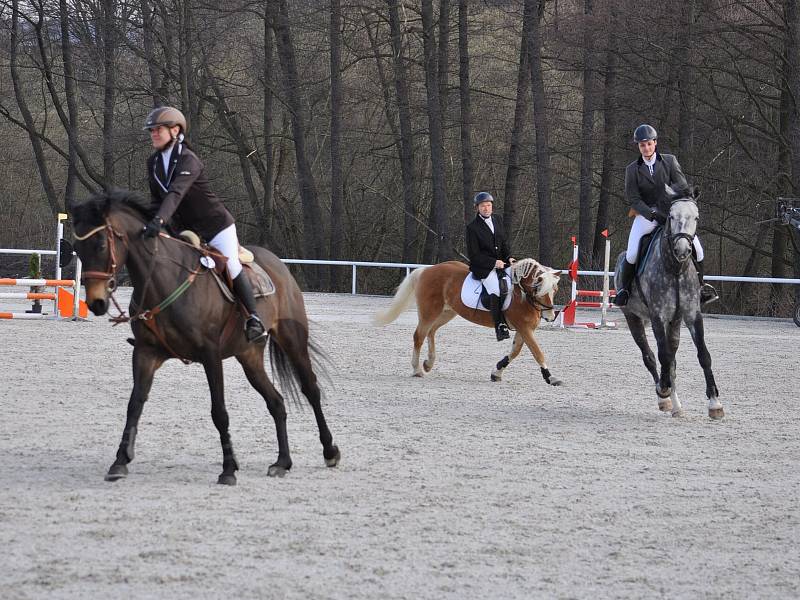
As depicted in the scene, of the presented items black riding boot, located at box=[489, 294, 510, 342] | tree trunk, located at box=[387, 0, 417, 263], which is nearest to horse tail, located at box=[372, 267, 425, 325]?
black riding boot, located at box=[489, 294, 510, 342]

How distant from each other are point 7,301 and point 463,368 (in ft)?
46.3

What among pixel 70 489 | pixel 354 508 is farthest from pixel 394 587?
pixel 70 489

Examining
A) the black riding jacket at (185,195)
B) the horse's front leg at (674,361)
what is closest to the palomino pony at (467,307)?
the horse's front leg at (674,361)

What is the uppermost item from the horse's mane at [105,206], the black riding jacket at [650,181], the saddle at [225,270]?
the black riding jacket at [650,181]

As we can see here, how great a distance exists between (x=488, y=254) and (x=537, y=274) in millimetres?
679

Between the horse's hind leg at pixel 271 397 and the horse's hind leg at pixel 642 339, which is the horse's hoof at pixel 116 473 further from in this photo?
the horse's hind leg at pixel 642 339

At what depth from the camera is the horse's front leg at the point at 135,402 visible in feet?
23.8

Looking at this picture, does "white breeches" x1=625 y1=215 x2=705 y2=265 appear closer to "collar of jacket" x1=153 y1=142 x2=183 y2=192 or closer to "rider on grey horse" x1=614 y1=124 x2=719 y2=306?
"rider on grey horse" x1=614 y1=124 x2=719 y2=306

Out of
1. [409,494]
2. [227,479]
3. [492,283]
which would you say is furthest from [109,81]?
[409,494]

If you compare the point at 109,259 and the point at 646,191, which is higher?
the point at 646,191

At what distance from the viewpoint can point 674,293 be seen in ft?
36.0

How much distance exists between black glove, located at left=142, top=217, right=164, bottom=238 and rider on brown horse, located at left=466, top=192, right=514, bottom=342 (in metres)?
6.60

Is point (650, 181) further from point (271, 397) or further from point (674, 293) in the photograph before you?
point (271, 397)

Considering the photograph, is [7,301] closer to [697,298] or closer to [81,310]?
[81,310]
